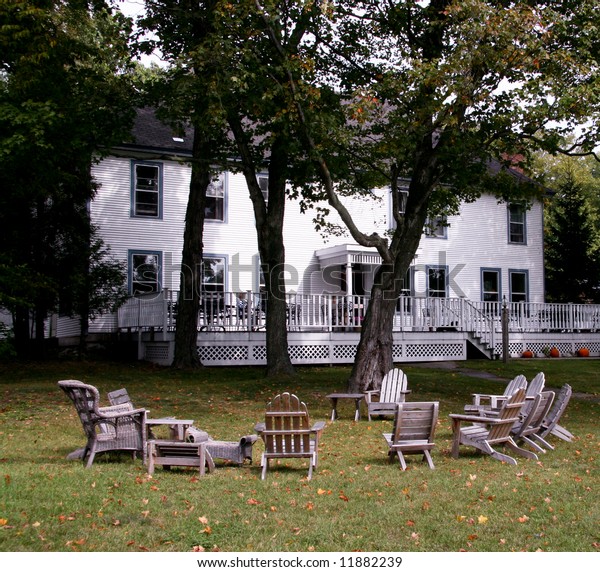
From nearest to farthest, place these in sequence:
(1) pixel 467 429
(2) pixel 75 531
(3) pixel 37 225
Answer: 1. (2) pixel 75 531
2. (1) pixel 467 429
3. (3) pixel 37 225

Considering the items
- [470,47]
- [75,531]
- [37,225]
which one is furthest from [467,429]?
[37,225]

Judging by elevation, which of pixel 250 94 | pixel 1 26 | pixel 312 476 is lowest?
pixel 312 476

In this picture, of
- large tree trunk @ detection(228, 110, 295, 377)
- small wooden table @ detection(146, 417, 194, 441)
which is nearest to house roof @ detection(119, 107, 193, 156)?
large tree trunk @ detection(228, 110, 295, 377)

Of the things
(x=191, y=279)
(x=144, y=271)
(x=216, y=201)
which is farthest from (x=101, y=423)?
(x=216, y=201)

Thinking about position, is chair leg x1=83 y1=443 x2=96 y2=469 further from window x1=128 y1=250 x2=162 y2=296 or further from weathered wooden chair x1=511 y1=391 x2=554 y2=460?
window x1=128 y1=250 x2=162 y2=296

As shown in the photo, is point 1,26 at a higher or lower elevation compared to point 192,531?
higher

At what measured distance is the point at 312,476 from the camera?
8.40 metres

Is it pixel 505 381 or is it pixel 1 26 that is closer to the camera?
pixel 1 26

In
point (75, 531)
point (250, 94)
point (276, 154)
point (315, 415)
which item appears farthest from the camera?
point (276, 154)

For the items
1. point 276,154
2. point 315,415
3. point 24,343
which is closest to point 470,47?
point 276,154

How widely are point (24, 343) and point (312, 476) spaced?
16.6 metres

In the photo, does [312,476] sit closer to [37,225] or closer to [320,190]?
[320,190]

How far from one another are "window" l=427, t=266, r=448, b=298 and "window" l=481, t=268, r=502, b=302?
1.74 m

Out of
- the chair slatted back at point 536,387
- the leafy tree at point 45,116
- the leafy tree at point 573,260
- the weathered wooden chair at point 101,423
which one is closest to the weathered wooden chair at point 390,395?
the chair slatted back at point 536,387
